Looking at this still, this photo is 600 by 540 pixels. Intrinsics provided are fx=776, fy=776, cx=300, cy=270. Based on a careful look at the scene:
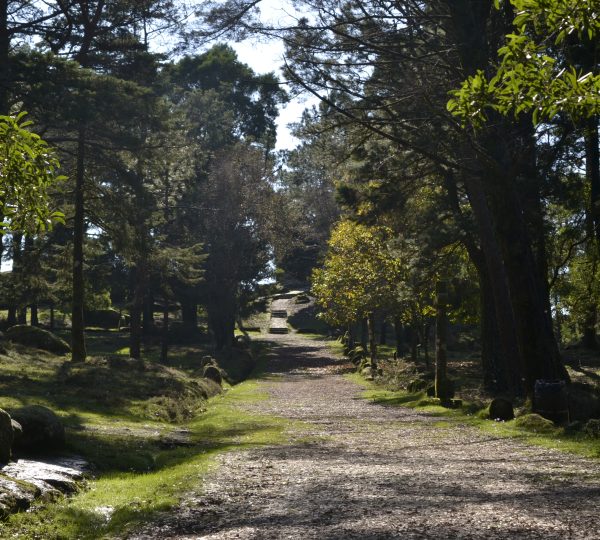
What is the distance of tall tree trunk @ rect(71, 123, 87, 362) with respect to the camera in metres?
30.2

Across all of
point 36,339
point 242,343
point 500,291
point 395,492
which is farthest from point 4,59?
point 242,343

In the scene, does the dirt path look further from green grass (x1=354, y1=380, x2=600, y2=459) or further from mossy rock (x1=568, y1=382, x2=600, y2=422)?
mossy rock (x1=568, y1=382, x2=600, y2=422)

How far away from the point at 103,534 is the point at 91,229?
26900 millimetres

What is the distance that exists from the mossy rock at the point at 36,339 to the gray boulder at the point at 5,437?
82.9ft

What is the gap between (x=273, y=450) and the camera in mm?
15102

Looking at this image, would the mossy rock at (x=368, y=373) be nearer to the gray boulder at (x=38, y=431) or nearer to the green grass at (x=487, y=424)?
the green grass at (x=487, y=424)

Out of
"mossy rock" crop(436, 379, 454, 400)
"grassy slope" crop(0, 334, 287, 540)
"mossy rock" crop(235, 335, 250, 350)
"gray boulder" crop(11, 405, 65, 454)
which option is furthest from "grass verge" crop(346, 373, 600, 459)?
"mossy rock" crop(235, 335, 250, 350)

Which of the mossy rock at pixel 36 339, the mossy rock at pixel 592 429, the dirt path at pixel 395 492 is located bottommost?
the dirt path at pixel 395 492

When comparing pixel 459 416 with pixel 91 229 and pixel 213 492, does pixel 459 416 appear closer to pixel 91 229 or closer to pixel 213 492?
pixel 213 492

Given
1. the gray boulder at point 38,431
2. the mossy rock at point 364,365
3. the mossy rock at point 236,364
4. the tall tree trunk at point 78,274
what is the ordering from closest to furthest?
the gray boulder at point 38,431 < the tall tree trunk at point 78,274 < the mossy rock at point 236,364 < the mossy rock at point 364,365

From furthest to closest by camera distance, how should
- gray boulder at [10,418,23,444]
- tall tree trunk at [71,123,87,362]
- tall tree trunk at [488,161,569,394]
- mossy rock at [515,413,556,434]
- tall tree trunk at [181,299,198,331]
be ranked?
tall tree trunk at [181,299,198,331]
tall tree trunk at [71,123,87,362]
tall tree trunk at [488,161,569,394]
mossy rock at [515,413,556,434]
gray boulder at [10,418,23,444]

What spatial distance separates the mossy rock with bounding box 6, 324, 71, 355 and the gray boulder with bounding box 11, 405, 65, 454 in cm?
2330

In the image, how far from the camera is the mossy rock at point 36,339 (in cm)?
3459

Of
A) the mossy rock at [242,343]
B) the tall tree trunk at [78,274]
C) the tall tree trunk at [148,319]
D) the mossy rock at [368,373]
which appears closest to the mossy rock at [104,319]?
the tall tree trunk at [148,319]
